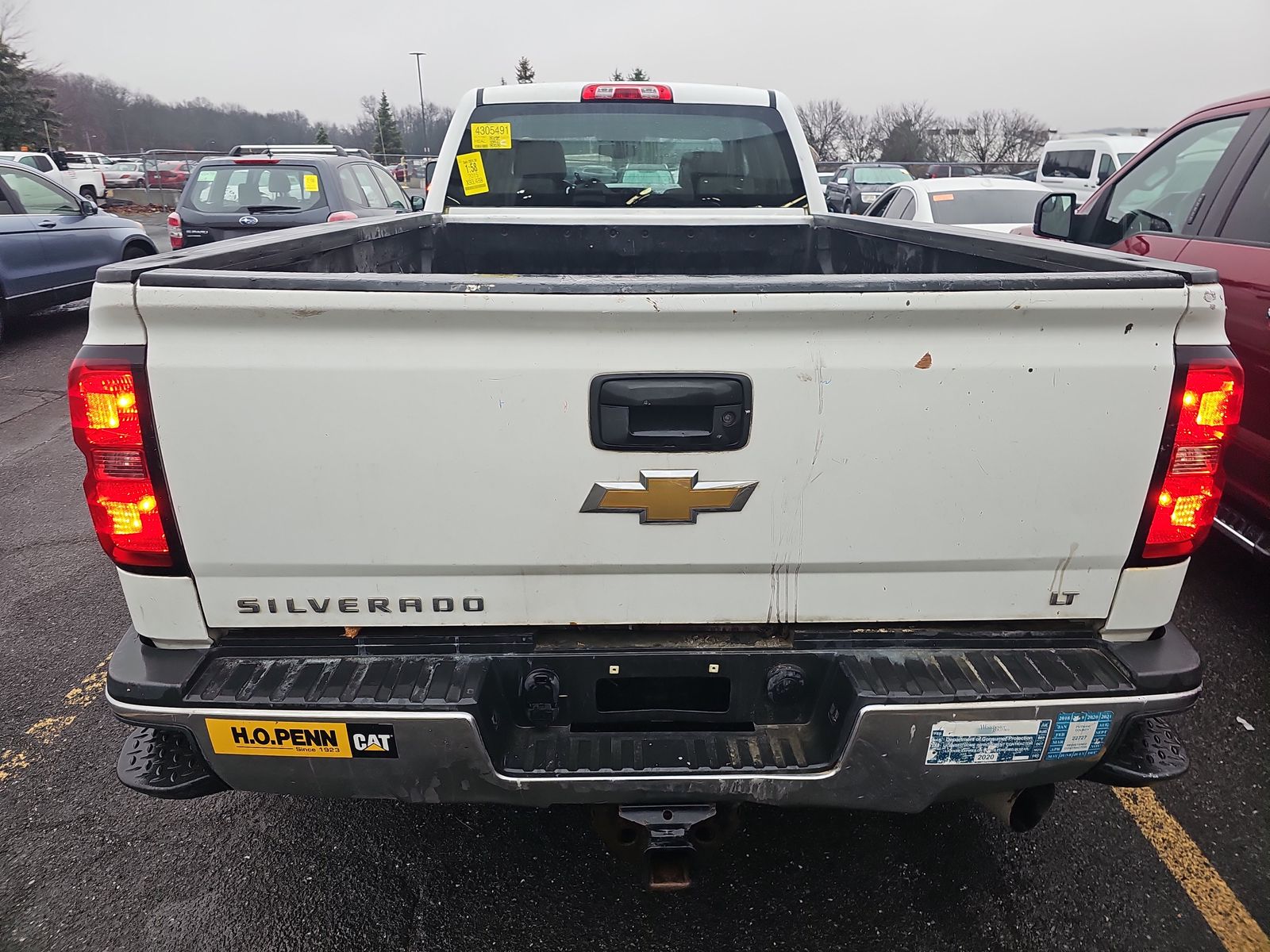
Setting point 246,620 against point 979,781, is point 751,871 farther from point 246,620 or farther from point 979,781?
point 246,620

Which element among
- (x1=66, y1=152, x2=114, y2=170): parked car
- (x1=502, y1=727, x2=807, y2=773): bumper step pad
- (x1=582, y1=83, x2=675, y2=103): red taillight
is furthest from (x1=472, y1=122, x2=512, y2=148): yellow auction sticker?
(x1=66, y1=152, x2=114, y2=170): parked car

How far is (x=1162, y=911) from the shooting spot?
233cm

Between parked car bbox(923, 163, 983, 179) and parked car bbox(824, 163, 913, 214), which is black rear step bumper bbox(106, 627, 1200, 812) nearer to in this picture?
parked car bbox(824, 163, 913, 214)

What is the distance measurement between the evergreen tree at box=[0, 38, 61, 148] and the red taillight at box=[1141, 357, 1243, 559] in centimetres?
5178

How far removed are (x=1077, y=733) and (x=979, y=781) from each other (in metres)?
0.24

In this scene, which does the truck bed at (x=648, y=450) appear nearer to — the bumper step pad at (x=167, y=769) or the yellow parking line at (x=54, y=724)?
the bumper step pad at (x=167, y=769)

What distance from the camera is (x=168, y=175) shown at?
3328 centimetres

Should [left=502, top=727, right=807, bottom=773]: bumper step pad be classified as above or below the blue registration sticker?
below

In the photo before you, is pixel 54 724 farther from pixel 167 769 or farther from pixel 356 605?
pixel 356 605

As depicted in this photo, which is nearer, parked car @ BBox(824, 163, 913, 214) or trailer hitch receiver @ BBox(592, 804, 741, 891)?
trailer hitch receiver @ BBox(592, 804, 741, 891)

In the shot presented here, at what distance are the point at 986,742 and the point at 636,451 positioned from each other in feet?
3.30

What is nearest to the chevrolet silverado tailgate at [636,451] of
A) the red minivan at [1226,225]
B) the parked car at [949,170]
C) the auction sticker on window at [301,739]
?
the auction sticker on window at [301,739]

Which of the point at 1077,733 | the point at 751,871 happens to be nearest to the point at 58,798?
the point at 751,871

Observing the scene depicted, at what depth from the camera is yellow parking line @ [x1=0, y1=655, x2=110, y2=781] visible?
2.94m
